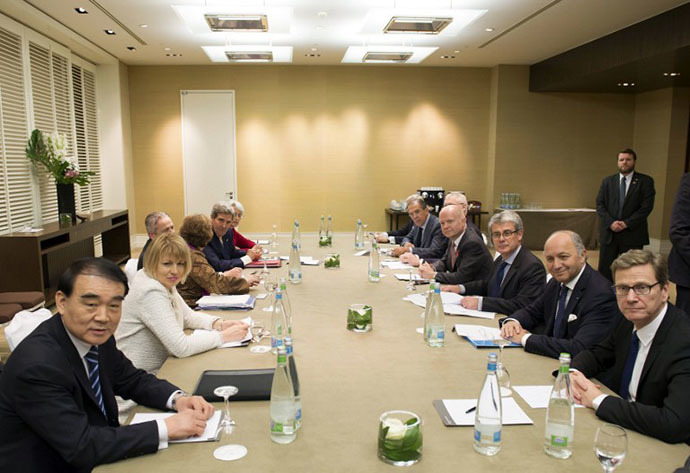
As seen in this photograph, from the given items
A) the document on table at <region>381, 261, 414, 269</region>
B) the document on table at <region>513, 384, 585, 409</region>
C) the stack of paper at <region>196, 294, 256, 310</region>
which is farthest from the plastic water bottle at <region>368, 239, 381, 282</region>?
the document on table at <region>513, 384, 585, 409</region>

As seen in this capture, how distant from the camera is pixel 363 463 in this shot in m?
1.59

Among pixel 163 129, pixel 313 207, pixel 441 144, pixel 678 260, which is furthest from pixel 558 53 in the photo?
pixel 163 129

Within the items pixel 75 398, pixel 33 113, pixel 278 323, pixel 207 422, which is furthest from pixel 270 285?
pixel 33 113


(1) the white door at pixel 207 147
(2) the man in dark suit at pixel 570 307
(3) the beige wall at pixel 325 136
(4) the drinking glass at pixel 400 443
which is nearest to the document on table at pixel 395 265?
(2) the man in dark suit at pixel 570 307

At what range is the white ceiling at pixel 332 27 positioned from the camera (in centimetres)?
649

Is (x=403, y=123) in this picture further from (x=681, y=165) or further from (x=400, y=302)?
(x=400, y=302)

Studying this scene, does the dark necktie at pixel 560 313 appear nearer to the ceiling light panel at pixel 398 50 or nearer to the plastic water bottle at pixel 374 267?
the plastic water bottle at pixel 374 267

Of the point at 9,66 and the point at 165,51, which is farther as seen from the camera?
the point at 165,51

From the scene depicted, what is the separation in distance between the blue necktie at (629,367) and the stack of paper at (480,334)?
1.67 ft

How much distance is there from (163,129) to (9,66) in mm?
3899

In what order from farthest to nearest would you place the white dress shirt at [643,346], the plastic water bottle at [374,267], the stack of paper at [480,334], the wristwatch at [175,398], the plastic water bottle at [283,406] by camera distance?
the plastic water bottle at [374,267], the stack of paper at [480,334], the white dress shirt at [643,346], the wristwatch at [175,398], the plastic water bottle at [283,406]

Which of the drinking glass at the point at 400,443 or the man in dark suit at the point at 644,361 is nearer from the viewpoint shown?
A: the drinking glass at the point at 400,443

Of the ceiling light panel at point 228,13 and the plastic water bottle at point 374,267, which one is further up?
the ceiling light panel at point 228,13

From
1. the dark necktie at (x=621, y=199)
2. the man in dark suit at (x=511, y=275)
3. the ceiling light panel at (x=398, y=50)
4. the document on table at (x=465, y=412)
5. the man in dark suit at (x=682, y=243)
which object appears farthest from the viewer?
the ceiling light panel at (x=398, y=50)
